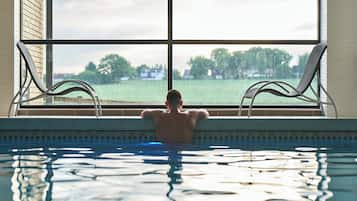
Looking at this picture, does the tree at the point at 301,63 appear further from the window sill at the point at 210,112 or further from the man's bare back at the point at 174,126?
the man's bare back at the point at 174,126

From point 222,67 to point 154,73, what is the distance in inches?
33.2

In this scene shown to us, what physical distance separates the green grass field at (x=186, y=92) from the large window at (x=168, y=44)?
1cm

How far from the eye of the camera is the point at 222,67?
310 inches

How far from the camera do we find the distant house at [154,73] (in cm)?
779

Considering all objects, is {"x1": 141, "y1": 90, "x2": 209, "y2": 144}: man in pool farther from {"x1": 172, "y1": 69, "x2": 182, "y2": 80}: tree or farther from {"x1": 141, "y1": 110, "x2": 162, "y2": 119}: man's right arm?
{"x1": 172, "y1": 69, "x2": 182, "y2": 80}: tree

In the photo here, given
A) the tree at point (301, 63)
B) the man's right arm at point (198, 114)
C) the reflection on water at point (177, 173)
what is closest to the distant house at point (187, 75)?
the tree at point (301, 63)

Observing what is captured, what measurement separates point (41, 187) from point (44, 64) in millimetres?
4647

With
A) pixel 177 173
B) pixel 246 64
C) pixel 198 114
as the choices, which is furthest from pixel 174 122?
pixel 246 64

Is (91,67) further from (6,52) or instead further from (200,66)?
(200,66)

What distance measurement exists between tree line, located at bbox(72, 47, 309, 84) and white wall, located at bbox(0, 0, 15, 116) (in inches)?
35.9

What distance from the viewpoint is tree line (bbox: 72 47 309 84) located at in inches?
308

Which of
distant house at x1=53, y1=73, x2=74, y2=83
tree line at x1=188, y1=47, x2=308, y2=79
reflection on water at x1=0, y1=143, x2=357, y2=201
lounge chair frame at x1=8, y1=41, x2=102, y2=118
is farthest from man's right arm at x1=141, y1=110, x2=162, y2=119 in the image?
distant house at x1=53, y1=73, x2=74, y2=83

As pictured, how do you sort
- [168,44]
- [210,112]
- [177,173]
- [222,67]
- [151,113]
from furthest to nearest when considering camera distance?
[222,67], [168,44], [210,112], [151,113], [177,173]

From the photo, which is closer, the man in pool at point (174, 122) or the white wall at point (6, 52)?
the man in pool at point (174, 122)
